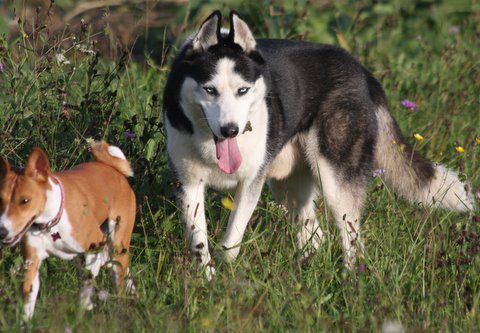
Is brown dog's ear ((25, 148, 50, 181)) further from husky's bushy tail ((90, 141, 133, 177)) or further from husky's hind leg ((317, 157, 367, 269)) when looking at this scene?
husky's hind leg ((317, 157, 367, 269))

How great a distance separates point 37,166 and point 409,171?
2.67 meters

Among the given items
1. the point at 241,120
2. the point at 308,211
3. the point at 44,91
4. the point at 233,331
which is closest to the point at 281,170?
the point at 308,211

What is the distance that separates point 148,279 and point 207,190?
1.41 m

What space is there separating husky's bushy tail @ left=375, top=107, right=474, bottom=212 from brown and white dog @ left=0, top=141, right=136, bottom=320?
1869 millimetres

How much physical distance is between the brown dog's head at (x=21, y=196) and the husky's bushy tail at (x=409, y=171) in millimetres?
2411

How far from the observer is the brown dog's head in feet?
11.3

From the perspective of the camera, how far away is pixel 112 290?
13.3 ft

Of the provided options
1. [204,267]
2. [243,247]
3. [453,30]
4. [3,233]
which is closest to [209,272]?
[204,267]

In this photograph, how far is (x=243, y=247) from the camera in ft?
15.8

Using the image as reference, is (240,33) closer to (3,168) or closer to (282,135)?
(282,135)

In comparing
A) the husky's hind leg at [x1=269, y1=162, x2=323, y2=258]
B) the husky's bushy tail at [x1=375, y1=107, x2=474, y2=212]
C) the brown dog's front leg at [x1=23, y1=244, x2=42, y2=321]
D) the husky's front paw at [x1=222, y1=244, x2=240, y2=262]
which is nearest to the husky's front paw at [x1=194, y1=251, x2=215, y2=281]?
the husky's front paw at [x1=222, y1=244, x2=240, y2=262]

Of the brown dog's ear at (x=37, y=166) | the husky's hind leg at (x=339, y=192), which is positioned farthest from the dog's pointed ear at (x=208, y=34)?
the brown dog's ear at (x=37, y=166)

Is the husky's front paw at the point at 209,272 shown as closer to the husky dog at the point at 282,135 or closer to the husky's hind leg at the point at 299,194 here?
the husky dog at the point at 282,135

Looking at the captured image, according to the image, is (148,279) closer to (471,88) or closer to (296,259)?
(296,259)
